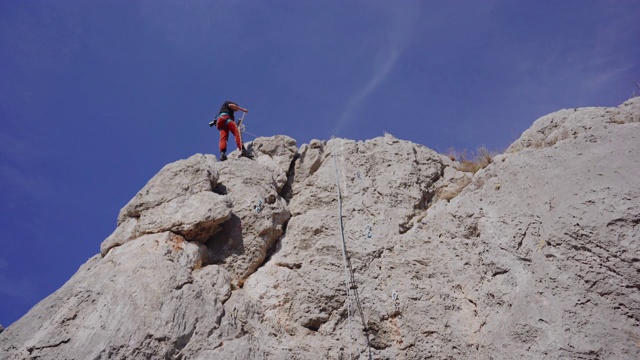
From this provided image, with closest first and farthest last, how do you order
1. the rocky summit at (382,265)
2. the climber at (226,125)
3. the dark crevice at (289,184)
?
the rocky summit at (382,265) < the dark crevice at (289,184) < the climber at (226,125)

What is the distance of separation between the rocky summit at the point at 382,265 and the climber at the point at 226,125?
3.93ft

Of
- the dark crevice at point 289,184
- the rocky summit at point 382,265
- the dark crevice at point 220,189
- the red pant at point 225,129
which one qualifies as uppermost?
the red pant at point 225,129

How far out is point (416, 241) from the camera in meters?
9.41

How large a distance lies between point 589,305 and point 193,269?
20.7 feet

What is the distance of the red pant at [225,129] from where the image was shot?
1257 centimetres

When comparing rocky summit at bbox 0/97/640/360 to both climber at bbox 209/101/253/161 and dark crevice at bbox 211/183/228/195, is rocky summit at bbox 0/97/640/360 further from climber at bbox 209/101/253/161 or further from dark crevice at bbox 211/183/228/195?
climber at bbox 209/101/253/161

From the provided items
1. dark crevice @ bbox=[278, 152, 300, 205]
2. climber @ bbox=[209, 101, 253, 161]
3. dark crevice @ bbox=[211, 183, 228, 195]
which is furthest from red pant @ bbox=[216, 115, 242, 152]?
dark crevice @ bbox=[211, 183, 228, 195]

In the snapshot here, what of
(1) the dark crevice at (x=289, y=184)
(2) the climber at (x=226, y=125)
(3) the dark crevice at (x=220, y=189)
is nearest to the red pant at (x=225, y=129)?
(2) the climber at (x=226, y=125)

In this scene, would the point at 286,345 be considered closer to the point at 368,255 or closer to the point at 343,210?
the point at 368,255

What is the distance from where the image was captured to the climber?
40.7 feet

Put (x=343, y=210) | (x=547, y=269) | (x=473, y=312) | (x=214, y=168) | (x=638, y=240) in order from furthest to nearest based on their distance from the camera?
(x=214, y=168) → (x=343, y=210) → (x=473, y=312) → (x=547, y=269) → (x=638, y=240)

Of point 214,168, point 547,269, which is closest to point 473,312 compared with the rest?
point 547,269

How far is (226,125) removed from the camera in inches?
508

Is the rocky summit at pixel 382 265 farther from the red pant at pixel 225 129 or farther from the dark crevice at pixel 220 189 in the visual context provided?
the red pant at pixel 225 129
